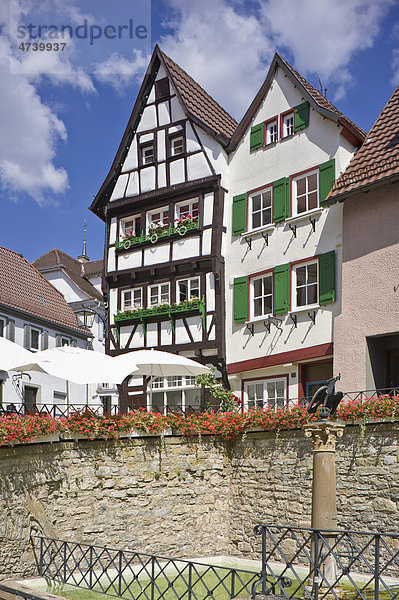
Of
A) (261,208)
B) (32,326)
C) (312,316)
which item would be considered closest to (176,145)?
(261,208)

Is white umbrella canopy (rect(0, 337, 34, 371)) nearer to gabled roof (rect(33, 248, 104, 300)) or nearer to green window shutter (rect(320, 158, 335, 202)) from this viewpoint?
green window shutter (rect(320, 158, 335, 202))

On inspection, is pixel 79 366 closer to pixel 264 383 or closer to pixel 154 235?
pixel 264 383

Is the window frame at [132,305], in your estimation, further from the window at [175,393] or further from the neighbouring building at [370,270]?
the neighbouring building at [370,270]

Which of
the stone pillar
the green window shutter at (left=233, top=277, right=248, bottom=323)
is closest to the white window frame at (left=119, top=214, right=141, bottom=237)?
the green window shutter at (left=233, top=277, right=248, bottom=323)

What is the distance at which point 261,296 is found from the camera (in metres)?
20.2

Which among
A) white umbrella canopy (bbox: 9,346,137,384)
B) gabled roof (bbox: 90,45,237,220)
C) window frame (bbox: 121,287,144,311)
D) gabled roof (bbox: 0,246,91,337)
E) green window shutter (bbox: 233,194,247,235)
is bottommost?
white umbrella canopy (bbox: 9,346,137,384)

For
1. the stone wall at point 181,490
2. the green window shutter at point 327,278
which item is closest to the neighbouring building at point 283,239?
the green window shutter at point 327,278

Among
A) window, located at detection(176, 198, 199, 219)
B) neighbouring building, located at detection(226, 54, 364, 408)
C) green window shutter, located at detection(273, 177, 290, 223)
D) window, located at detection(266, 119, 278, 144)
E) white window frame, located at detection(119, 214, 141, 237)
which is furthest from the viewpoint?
white window frame, located at detection(119, 214, 141, 237)

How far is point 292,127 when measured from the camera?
2044cm

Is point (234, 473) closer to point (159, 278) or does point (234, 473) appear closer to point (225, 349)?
point (225, 349)

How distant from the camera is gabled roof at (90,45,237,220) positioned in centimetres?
2216

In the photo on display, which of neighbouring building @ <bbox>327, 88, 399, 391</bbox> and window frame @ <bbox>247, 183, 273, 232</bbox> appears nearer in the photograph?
neighbouring building @ <bbox>327, 88, 399, 391</bbox>

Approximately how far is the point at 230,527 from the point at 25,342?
46.9ft

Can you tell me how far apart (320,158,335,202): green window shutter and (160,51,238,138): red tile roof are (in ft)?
12.7
